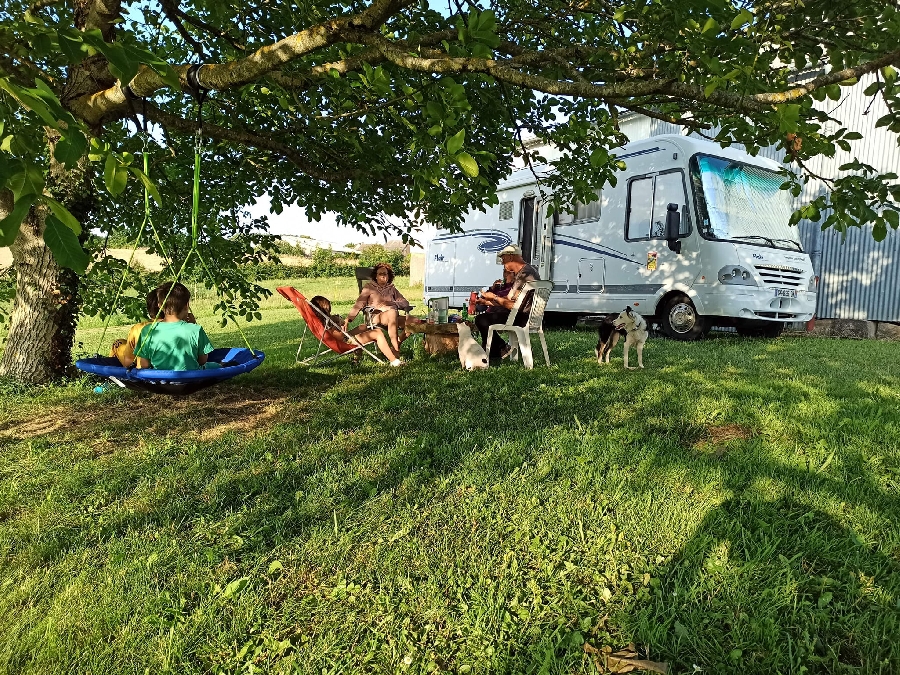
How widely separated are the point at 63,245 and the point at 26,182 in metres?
0.15

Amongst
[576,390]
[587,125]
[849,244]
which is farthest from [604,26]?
[849,244]

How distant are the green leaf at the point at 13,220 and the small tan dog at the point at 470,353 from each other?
176 inches

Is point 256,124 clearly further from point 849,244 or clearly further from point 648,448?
point 849,244

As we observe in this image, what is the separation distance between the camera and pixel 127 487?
8.34 feet

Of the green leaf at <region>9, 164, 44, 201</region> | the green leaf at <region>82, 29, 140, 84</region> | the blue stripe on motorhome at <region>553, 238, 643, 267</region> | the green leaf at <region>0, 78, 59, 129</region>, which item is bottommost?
the green leaf at <region>9, 164, 44, 201</region>

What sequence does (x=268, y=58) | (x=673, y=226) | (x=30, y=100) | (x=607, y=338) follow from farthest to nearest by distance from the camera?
(x=673, y=226)
(x=607, y=338)
(x=268, y=58)
(x=30, y=100)

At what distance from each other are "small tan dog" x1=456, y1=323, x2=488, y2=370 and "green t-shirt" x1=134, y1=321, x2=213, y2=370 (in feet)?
8.19

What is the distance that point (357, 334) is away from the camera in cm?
586

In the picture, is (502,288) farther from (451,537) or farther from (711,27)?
(711,27)

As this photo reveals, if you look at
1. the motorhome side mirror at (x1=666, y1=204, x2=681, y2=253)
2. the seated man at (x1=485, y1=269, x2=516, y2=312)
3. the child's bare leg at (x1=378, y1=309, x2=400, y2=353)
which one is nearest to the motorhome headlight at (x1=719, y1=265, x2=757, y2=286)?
the motorhome side mirror at (x1=666, y1=204, x2=681, y2=253)

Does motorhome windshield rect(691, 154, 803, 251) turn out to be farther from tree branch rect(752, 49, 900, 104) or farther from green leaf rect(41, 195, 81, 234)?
green leaf rect(41, 195, 81, 234)

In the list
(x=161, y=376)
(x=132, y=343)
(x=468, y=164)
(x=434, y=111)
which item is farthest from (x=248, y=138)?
(x=468, y=164)

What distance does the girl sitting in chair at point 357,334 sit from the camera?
17.9 feet

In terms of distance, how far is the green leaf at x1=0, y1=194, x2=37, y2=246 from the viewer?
105cm
